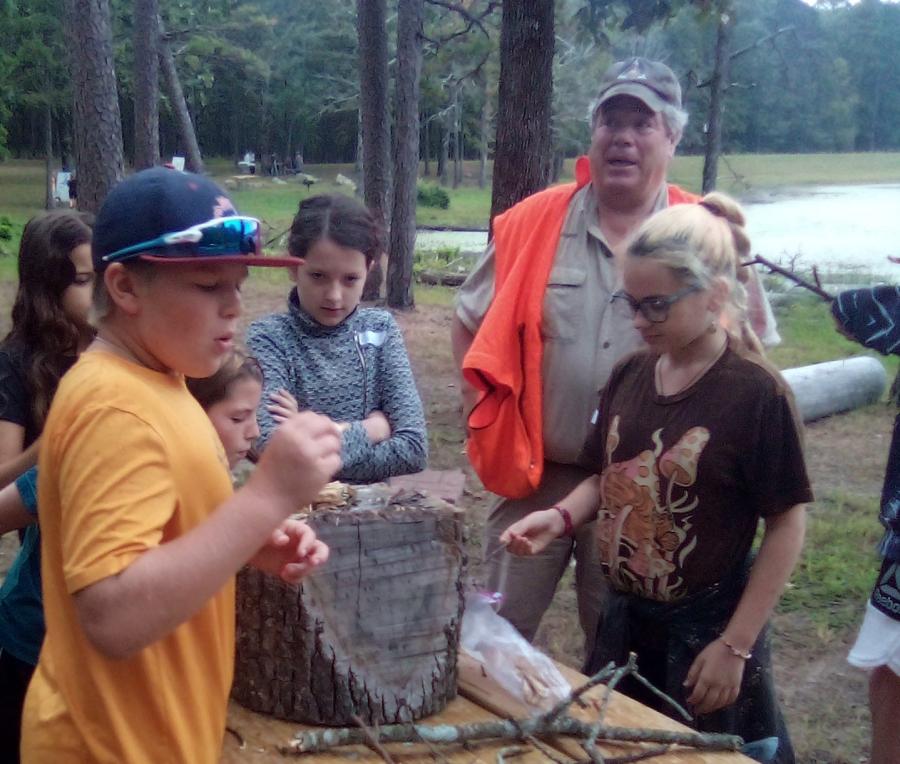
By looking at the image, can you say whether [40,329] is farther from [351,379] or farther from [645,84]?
[645,84]

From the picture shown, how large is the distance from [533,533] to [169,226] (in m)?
1.26

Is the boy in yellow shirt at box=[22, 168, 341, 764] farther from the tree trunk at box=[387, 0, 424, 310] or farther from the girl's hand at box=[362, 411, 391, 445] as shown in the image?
the tree trunk at box=[387, 0, 424, 310]

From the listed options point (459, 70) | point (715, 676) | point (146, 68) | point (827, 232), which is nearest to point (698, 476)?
point (715, 676)

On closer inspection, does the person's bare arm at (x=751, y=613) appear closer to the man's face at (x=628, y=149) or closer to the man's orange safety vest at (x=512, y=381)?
the man's orange safety vest at (x=512, y=381)

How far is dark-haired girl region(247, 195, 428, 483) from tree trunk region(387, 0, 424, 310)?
881 centimetres

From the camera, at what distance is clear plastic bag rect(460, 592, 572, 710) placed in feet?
6.26

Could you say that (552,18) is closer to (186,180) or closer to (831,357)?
(186,180)

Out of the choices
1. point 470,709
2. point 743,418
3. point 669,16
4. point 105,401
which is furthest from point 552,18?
point 105,401

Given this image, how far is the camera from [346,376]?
247 centimetres

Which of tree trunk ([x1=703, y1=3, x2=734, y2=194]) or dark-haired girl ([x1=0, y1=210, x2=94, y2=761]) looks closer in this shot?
dark-haired girl ([x1=0, y1=210, x2=94, y2=761])

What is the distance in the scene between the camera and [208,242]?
1236 millimetres

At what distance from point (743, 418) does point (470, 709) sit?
0.81 metres

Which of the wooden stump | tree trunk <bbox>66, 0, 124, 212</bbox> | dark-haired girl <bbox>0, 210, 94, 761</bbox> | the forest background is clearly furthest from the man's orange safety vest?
tree trunk <bbox>66, 0, 124, 212</bbox>

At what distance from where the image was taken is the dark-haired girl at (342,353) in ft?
7.87
